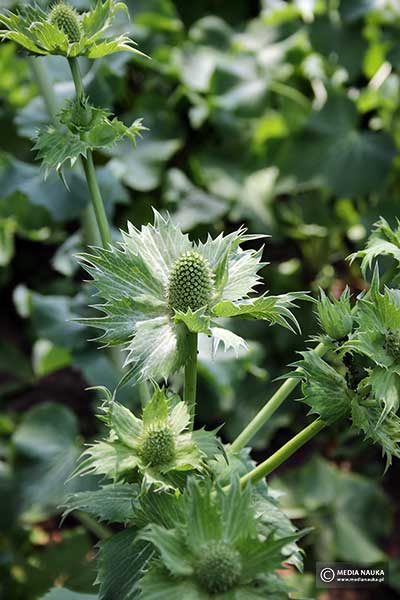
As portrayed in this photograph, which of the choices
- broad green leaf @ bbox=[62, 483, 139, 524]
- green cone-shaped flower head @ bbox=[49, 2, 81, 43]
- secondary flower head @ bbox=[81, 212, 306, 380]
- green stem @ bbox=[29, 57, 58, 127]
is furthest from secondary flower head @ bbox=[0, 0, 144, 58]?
green stem @ bbox=[29, 57, 58, 127]

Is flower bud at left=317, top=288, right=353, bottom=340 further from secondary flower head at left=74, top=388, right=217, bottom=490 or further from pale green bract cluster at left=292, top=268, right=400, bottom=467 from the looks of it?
secondary flower head at left=74, top=388, right=217, bottom=490

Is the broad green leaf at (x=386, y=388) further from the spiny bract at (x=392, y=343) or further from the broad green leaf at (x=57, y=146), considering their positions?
the broad green leaf at (x=57, y=146)

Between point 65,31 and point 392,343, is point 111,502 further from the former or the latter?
point 65,31

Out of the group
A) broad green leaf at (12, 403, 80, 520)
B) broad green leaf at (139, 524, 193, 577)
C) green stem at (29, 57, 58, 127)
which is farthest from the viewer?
broad green leaf at (12, 403, 80, 520)

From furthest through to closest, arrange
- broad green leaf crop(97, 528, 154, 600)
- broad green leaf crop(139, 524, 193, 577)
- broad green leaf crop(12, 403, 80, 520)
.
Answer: broad green leaf crop(12, 403, 80, 520) → broad green leaf crop(97, 528, 154, 600) → broad green leaf crop(139, 524, 193, 577)

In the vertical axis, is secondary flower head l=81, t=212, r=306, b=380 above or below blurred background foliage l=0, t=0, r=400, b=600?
above

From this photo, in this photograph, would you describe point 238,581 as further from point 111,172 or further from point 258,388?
point 258,388
